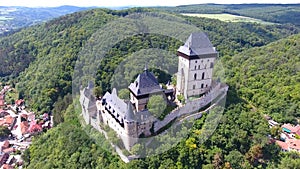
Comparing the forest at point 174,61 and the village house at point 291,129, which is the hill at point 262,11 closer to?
the forest at point 174,61

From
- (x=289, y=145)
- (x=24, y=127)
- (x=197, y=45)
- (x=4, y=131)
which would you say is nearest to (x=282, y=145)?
(x=289, y=145)

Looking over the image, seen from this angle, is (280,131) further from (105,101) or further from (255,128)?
(105,101)

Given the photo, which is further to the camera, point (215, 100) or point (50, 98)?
point (50, 98)

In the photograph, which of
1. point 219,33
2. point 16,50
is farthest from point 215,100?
point 16,50

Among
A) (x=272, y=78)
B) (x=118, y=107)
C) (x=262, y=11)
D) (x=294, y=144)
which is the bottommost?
(x=294, y=144)

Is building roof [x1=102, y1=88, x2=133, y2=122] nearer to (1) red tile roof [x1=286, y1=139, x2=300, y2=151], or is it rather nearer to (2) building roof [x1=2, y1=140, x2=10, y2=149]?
(1) red tile roof [x1=286, y1=139, x2=300, y2=151]

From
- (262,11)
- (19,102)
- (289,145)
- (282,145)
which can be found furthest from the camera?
(262,11)

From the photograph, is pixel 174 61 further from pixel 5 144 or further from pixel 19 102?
pixel 19 102
